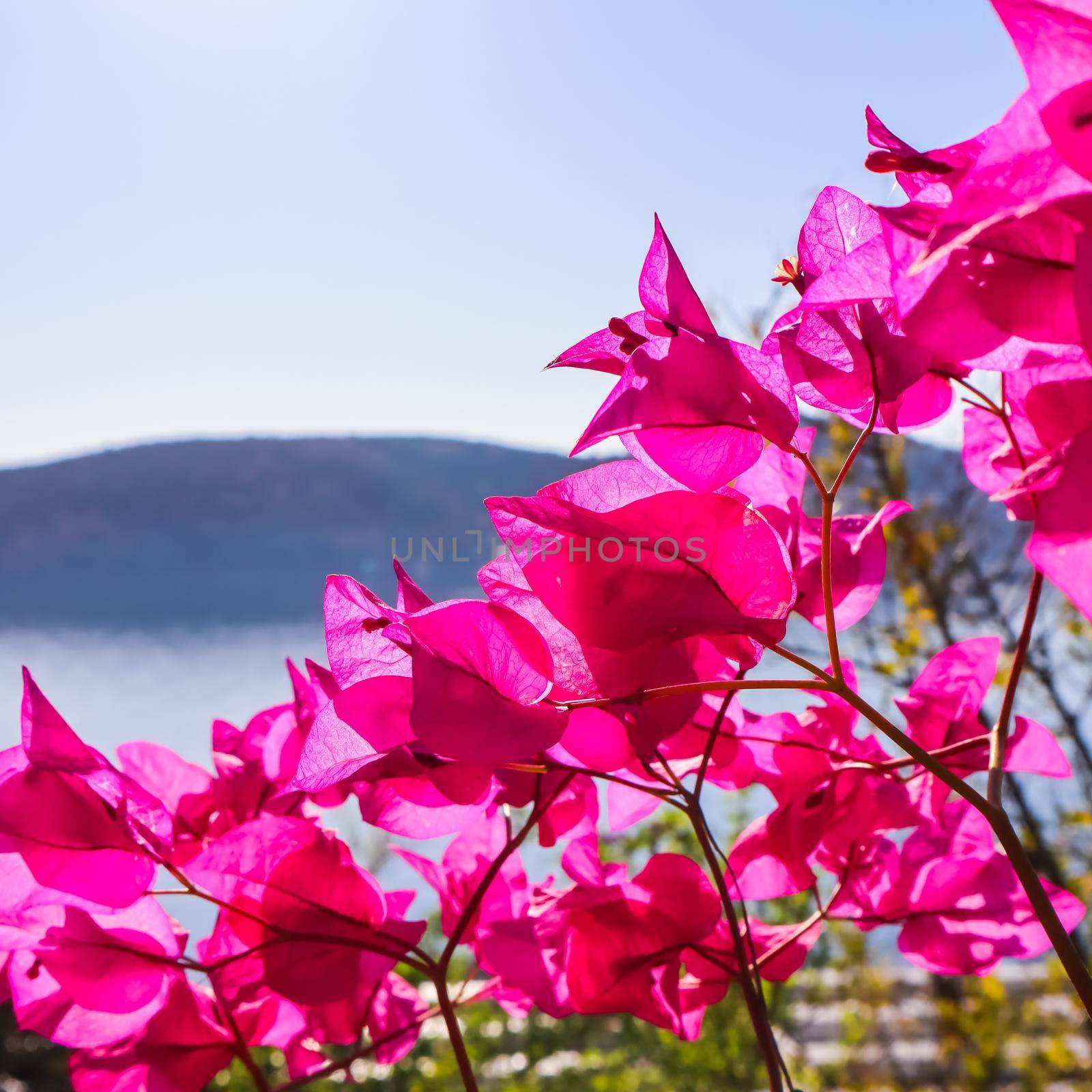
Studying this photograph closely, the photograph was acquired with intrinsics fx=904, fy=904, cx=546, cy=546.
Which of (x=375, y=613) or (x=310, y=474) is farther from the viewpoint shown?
(x=310, y=474)

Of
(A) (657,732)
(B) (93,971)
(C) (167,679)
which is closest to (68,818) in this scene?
(B) (93,971)

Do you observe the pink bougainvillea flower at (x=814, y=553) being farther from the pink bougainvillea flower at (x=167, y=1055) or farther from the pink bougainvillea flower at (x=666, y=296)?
the pink bougainvillea flower at (x=167, y=1055)

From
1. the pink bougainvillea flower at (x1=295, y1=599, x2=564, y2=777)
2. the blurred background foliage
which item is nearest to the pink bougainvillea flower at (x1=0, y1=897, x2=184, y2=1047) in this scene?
the pink bougainvillea flower at (x1=295, y1=599, x2=564, y2=777)

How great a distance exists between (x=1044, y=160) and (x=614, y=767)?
17 centimetres

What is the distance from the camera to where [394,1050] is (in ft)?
1.06

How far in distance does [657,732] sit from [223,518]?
607 cm

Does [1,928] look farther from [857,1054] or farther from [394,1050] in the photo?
[857,1054]

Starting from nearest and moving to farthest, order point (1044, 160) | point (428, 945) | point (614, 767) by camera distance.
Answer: point (1044, 160)
point (614, 767)
point (428, 945)

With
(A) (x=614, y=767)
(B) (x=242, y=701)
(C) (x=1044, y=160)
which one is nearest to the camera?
(C) (x=1044, y=160)

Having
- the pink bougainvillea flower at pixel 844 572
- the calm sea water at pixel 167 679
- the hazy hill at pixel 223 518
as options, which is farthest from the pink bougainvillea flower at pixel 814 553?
the hazy hill at pixel 223 518

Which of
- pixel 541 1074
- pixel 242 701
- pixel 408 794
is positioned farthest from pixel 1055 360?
pixel 242 701

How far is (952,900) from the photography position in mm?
315

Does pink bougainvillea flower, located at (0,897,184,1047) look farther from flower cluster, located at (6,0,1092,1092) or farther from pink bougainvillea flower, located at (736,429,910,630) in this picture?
pink bougainvillea flower, located at (736,429,910,630)

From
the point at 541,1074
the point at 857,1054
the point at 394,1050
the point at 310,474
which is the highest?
the point at 310,474
